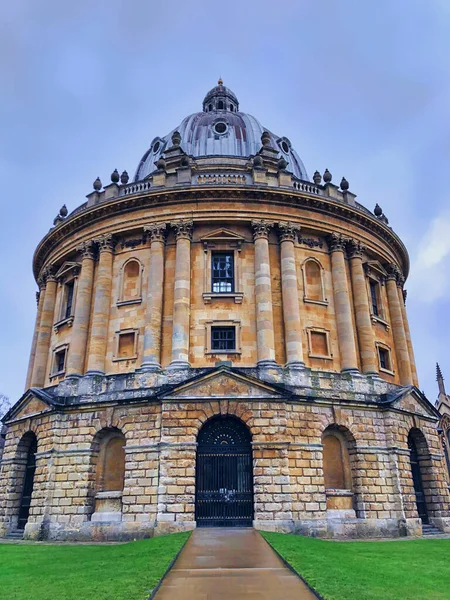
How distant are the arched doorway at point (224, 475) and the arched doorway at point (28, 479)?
10052 mm

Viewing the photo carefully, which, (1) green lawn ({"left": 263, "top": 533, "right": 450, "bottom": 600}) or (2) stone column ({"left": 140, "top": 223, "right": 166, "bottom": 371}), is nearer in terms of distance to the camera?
(1) green lawn ({"left": 263, "top": 533, "right": 450, "bottom": 600})

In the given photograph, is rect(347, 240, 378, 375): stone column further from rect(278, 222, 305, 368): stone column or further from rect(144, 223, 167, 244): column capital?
rect(144, 223, 167, 244): column capital

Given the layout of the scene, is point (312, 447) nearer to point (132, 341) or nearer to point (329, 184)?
point (132, 341)

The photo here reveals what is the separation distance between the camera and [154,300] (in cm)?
2641

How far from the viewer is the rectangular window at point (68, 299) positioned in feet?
103

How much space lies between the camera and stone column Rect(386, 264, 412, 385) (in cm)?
3070

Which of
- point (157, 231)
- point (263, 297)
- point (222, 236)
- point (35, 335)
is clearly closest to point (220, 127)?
point (222, 236)

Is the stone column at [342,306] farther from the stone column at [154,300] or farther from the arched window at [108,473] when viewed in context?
the arched window at [108,473]

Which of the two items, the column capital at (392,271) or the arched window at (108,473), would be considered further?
the column capital at (392,271)

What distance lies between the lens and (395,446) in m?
24.8

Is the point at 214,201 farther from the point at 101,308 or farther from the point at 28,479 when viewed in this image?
the point at 28,479

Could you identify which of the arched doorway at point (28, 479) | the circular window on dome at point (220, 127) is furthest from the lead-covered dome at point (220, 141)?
the arched doorway at point (28, 479)

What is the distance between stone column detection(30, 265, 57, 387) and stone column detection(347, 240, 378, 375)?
19.8 metres

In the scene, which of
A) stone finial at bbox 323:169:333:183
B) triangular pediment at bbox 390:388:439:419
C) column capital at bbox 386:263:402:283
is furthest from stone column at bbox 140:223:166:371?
column capital at bbox 386:263:402:283
